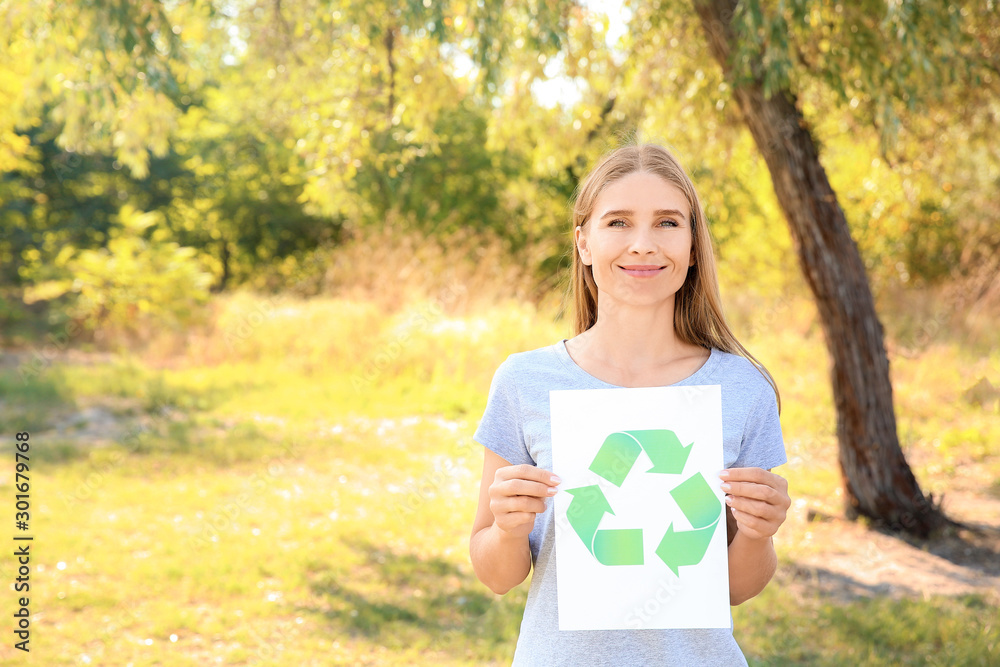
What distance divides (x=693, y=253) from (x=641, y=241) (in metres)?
0.26

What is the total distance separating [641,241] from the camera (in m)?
1.61

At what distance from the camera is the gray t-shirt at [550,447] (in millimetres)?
1524

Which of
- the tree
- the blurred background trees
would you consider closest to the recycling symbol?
the blurred background trees

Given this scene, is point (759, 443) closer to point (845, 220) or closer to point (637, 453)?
point (637, 453)

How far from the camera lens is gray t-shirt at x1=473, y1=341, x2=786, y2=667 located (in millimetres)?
1524

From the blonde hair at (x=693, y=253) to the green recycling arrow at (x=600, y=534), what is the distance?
47 cm

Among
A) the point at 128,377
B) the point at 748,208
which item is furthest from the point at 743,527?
the point at 748,208

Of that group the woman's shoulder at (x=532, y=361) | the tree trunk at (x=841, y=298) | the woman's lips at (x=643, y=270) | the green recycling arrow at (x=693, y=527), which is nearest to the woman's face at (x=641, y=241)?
the woman's lips at (x=643, y=270)

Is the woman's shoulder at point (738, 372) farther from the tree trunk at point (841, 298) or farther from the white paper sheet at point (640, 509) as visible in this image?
the tree trunk at point (841, 298)

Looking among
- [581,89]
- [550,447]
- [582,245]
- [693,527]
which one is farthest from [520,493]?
[581,89]

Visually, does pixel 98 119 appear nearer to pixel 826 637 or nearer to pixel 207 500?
pixel 207 500

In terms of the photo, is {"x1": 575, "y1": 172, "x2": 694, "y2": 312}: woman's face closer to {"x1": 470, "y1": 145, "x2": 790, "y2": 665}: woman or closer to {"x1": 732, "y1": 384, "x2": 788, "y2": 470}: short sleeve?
{"x1": 470, "y1": 145, "x2": 790, "y2": 665}: woman

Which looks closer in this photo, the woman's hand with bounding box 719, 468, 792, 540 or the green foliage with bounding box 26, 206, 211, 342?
the woman's hand with bounding box 719, 468, 792, 540

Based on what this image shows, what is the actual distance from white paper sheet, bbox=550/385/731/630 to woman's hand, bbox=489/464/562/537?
0.17ft
